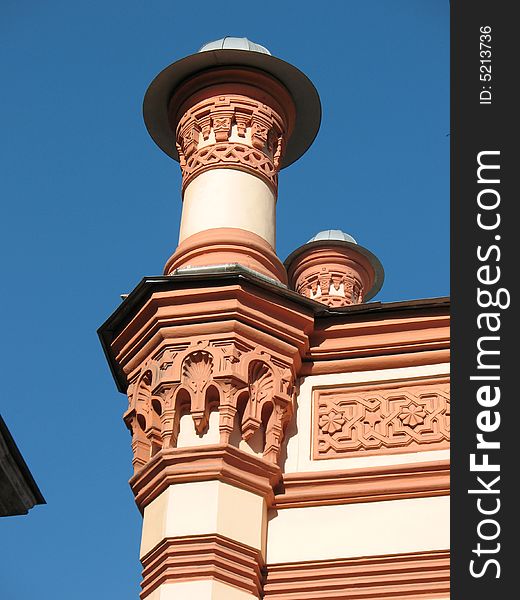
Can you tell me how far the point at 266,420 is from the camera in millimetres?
7352

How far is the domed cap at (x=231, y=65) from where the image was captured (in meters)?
8.63

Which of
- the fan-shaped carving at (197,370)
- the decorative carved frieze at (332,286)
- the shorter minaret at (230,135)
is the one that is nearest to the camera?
the fan-shaped carving at (197,370)

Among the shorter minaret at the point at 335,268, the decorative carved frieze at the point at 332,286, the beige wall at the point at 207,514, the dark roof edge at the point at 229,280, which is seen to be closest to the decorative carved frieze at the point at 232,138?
the dark roof edge at the point at 229,280

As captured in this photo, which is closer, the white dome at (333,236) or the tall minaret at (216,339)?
the tall minaret at (216,339)

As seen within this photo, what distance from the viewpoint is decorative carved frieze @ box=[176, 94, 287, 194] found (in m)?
8.44

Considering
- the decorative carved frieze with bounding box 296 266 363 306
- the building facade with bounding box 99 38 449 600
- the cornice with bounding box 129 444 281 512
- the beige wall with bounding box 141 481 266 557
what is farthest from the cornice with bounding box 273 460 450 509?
the decorative carved frieze with bounding box 296 266 363 306

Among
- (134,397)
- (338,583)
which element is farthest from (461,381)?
(134,397)

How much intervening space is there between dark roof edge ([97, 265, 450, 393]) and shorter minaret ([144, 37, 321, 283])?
329mm

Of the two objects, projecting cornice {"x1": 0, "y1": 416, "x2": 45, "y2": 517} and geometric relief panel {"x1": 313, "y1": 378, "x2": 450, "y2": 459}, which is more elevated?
geometric relief panel {"x1": 313, "y1": 378, "x2": 450, "y2": 459}

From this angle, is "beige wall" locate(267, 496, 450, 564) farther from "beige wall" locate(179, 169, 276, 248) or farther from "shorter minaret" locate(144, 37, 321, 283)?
"beige wall" locate(179, 169, 276, 248)

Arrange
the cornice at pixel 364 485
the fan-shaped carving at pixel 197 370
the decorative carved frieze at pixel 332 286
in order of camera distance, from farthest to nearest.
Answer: the decorative carved frieze at pixel 332 286, the fan-shaped carving at pixel 197 370, the cornice at pixel 364 485

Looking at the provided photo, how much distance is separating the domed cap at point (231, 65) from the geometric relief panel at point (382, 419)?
217 cm

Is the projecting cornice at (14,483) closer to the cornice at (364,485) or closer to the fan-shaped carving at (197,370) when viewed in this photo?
the fan-shaped carving at (197,370)

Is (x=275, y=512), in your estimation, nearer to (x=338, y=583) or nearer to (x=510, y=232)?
(x=338, y=583)
